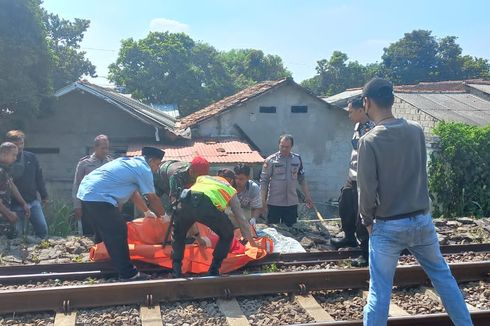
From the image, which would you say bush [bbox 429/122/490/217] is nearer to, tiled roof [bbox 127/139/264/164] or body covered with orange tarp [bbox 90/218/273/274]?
tiled roof [bbox 127/139/264/164]

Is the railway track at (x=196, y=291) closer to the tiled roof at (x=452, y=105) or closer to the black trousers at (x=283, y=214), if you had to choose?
the black trousers at (x=283, y=214)

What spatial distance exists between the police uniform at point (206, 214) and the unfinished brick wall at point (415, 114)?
504 inches

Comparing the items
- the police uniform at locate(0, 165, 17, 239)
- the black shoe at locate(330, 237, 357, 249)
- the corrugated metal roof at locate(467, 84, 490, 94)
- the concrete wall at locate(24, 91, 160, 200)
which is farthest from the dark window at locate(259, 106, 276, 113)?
the corrugated metal roof at locate(467, 84, 490, 94)

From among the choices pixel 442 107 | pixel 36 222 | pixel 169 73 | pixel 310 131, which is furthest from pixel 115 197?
pixel 169 73

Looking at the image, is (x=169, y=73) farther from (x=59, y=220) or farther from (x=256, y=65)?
(x=59, y=220)

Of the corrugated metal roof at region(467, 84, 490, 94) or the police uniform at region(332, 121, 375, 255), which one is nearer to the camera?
the police uniform at region(332, 121, 375, 255)

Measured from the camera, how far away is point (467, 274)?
5.62 meters

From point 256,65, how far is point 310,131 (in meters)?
38.4

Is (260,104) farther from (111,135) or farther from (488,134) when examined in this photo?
(488,134)

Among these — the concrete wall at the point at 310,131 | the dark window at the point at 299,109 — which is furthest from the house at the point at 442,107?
the dark window at the point at 299,109

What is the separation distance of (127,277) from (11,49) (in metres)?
9.97

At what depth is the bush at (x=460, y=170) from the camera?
11336 mm

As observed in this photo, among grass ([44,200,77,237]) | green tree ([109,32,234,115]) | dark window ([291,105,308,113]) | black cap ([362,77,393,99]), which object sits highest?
green tree ([109,32,234,115])

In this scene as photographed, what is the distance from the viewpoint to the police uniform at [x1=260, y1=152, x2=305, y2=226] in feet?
26.3
